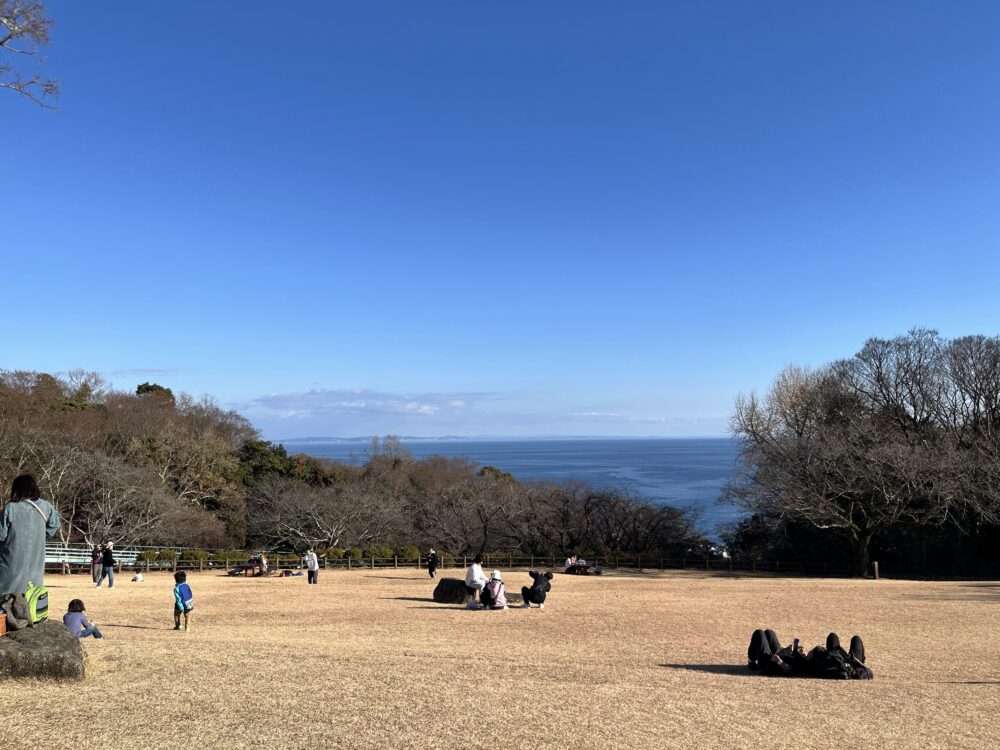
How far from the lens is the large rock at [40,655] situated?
7320 mm

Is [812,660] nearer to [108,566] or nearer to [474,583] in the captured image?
[474,583]

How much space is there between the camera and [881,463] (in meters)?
30.5

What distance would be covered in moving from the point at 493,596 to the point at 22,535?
11.1m

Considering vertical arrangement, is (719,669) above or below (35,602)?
below

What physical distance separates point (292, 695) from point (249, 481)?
1699 inches

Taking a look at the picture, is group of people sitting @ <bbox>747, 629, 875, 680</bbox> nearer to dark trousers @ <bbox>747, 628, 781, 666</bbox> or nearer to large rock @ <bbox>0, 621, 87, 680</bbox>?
dark trousers @ <bbox>747, 628, 781, 666</bbox>

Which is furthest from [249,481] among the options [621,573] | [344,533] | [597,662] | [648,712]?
[648,712]

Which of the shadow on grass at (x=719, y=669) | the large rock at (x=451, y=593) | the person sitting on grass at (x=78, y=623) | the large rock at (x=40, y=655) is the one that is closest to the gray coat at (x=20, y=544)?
the large rock at (x=40, y=655)

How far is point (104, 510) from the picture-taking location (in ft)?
111

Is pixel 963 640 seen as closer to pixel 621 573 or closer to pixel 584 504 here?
pixel 621 573

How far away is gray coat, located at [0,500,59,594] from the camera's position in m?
7.84

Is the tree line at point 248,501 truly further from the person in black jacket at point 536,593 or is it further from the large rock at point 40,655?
the large rock at point 40,655

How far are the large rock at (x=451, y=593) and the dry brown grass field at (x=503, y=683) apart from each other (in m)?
0.94

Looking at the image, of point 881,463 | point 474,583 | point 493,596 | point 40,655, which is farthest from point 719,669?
point 881,463
